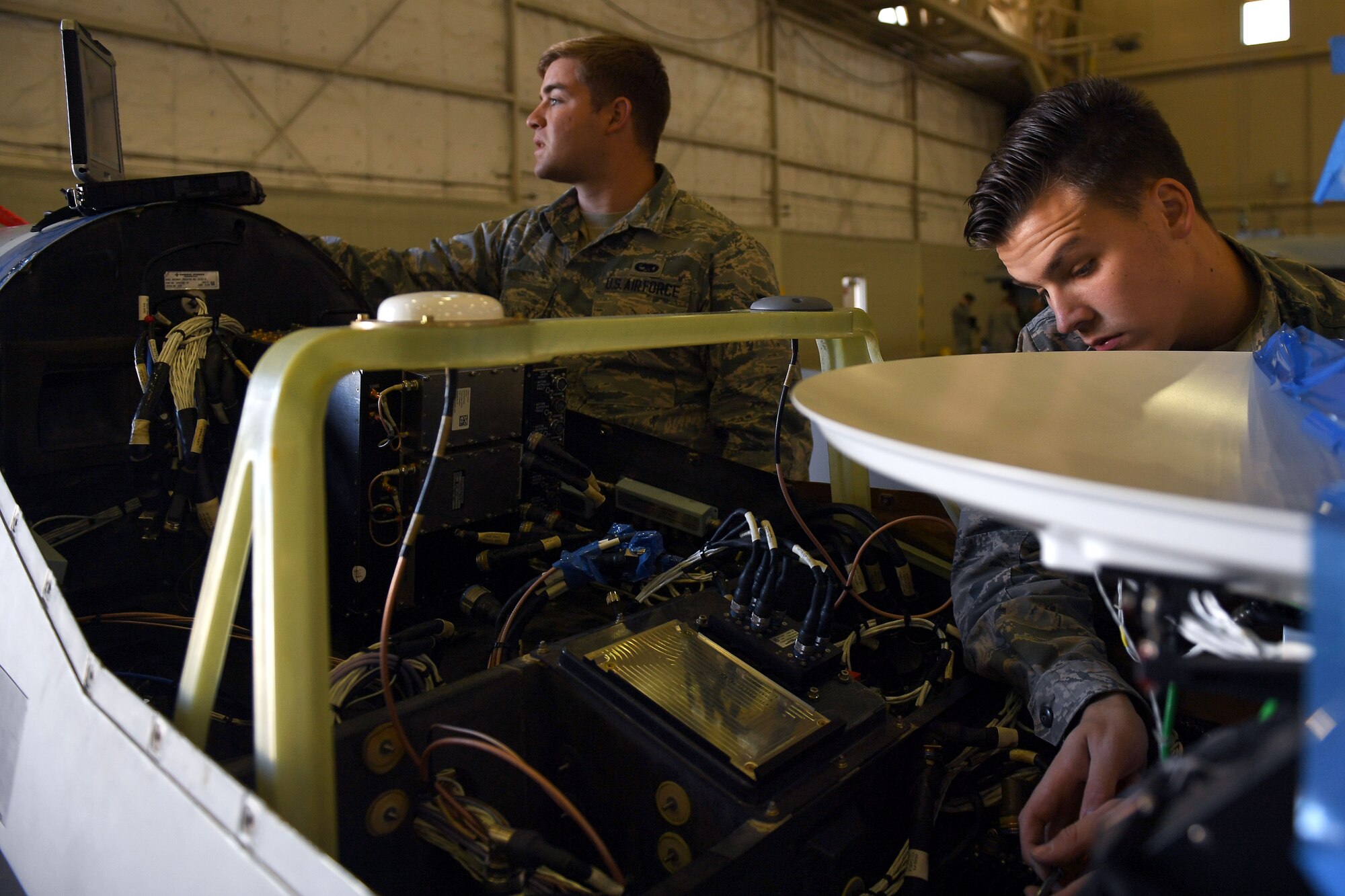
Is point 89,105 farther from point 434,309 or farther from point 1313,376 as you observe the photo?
point 1313,376

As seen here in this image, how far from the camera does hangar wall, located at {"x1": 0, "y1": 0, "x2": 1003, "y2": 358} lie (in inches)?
163

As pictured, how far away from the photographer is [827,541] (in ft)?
4.18

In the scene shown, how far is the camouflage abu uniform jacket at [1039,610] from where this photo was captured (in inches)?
35.5

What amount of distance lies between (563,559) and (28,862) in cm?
62

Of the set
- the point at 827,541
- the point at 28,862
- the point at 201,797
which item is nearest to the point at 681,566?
the point at 827,541

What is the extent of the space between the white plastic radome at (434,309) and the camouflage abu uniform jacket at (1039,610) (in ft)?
2.30

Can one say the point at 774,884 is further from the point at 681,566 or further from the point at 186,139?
the point at 186,139

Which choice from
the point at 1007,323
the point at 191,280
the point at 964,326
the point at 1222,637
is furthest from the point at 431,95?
the point at 964,326

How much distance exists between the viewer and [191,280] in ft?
4.33

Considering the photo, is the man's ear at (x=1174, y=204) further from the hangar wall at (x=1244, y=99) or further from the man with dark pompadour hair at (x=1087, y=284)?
the hangar wall at (x=1244, y=99)

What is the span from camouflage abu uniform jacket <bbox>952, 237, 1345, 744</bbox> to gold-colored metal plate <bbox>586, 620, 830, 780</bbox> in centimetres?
29

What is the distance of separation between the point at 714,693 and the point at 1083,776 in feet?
1.18

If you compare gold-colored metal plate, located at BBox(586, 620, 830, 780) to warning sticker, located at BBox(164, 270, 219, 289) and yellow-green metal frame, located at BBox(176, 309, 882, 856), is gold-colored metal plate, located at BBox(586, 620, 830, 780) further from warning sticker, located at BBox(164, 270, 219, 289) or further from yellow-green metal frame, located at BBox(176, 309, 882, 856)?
warning sticker, located at BBox(164, 270, 219, 289)

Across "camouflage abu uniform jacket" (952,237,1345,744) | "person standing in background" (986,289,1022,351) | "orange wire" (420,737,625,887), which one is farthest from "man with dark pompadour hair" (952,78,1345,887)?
"person standing in background" (986,289,1022,351)
